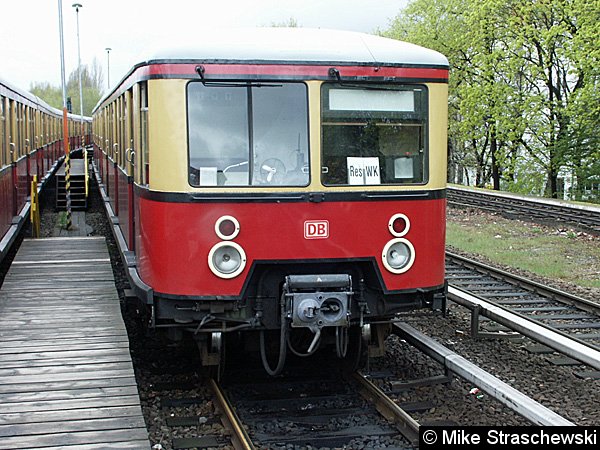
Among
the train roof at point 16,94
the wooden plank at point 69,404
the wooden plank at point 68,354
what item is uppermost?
the train roof at point 16,94

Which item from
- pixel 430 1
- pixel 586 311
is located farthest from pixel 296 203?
pixel 430 1

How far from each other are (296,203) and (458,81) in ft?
100.0

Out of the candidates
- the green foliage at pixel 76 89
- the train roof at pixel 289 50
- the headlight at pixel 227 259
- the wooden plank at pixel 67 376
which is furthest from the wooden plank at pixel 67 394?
the green foliage at pixel 76 89

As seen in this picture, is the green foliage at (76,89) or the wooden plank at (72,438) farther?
the green foliage at (76,89)

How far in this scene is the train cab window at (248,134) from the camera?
19.3 feet

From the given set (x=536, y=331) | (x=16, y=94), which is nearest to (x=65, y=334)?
(x=536, y=331)

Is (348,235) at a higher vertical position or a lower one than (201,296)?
higher

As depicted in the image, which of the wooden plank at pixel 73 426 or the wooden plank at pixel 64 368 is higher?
the wooden plank at pixel 64 368

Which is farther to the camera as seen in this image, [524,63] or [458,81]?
[458,81]

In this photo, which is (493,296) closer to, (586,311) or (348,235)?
(586,311)

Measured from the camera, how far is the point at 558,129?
94.9ft

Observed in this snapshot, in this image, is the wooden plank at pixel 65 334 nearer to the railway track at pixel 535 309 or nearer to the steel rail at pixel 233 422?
Answer: the steel rail at pixel 233 422

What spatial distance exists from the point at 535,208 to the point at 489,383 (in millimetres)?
15209

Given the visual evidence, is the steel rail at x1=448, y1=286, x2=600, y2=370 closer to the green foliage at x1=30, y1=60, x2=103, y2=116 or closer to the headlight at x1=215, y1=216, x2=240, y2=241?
the headlight at x1=215, y1=216, x2=240, y2=241
